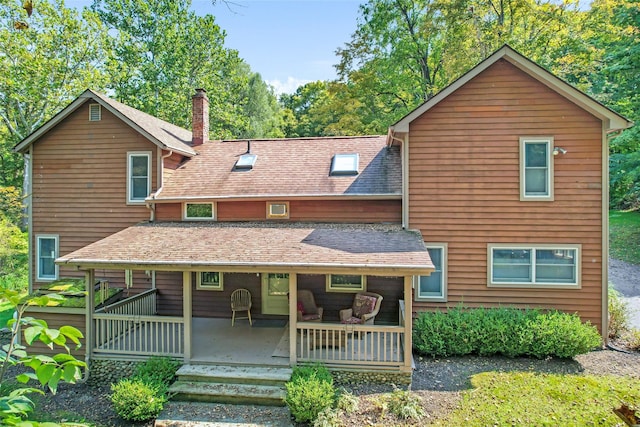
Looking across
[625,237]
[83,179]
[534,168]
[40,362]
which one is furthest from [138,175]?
[625,237]

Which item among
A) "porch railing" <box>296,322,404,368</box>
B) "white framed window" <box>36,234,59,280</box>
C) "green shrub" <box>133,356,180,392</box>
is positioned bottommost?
"green shrub" <box>133,356,180,392</box>

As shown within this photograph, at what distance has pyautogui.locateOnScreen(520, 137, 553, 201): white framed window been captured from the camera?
9984 millimetres

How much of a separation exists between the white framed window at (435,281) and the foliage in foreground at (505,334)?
69 cm

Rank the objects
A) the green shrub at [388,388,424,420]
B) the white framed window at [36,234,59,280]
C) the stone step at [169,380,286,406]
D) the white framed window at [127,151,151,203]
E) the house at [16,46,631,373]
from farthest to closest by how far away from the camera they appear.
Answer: the white framed window at [36,234,59,280]
the white framed window at [127,151,151,203]
the house at [16,46,631,373]
the stone step at [169,380,286,406]
the green shrub at [388,388,424,420]

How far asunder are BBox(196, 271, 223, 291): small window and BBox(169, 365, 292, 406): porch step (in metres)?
3.54

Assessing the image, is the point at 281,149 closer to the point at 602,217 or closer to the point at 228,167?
the point at 228,167

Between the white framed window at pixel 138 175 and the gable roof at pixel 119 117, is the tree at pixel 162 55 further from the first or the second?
the white framed window at pixel 138 175

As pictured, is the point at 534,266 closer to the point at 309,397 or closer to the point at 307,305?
the point at 307,305

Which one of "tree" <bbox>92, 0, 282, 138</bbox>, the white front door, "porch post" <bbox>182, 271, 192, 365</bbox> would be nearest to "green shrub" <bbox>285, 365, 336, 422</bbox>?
"porch post" <bbox>182, 271, 192, 365</bbox>

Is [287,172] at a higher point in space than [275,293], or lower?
higher

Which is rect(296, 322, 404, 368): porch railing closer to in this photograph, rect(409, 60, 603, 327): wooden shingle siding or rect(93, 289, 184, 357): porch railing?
rect(409, 60, 603, 327): wooden shingle siding

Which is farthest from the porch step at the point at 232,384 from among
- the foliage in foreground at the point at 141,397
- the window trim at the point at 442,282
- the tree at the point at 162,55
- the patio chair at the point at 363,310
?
the tree at the point at 162,55

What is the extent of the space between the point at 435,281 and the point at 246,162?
24.1ft

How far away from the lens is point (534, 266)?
10.0 m
